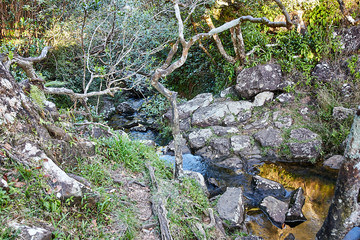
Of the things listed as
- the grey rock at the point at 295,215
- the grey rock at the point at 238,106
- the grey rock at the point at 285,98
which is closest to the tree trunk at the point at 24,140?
the grey rock at the point at 295,215

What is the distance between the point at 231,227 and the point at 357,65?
21.6ft

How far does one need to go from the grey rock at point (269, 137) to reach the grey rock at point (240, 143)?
0.31 m

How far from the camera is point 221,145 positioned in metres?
7.17

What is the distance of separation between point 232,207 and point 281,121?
3864 millimetres

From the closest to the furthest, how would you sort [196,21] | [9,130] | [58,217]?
[58,217] < [9,130] < [196,21]

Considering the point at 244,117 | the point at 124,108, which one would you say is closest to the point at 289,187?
the point at 244,117

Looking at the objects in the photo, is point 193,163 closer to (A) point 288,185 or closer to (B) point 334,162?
(A) point 288,185

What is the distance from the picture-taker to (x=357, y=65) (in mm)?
7652

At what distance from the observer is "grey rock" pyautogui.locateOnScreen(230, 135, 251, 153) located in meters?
7.09

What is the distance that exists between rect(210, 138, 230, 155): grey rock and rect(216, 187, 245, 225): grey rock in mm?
2076

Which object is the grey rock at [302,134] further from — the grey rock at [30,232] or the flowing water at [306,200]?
the grey rock at [30,232]

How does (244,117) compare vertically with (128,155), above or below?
below

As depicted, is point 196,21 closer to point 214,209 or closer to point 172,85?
point 172,85

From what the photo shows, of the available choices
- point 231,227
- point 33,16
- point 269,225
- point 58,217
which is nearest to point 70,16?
point 33,16
